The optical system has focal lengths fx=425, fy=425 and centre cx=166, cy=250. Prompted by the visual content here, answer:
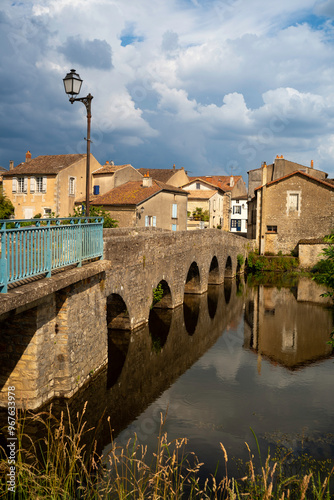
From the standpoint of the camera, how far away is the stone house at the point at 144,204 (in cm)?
2692

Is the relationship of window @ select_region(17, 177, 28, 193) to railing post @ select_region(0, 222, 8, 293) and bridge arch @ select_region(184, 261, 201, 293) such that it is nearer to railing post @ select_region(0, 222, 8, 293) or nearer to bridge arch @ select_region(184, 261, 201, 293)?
bridge arch @ select_region(184, 261, 201, 293)

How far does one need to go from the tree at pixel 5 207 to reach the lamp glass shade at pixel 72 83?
66.1ft

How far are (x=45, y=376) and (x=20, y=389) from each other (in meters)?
0.49

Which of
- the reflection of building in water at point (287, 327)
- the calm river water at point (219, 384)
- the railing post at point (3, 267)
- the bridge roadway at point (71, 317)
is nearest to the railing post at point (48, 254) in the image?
the bridge roadway at point (71, 317)

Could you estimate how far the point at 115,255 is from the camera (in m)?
11.0

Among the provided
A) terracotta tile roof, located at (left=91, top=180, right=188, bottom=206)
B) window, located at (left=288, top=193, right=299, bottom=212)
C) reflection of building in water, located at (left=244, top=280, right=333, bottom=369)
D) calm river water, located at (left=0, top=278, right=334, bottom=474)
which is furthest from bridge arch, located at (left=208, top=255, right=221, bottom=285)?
window, located at (left=288, top=193, right=299, bottom=212)

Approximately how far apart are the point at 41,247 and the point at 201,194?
3572 cm

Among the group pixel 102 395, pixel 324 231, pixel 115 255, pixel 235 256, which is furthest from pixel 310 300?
pixel 102 395

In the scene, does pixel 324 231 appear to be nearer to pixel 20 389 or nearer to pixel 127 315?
pixel 127 315

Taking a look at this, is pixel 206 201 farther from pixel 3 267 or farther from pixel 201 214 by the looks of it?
pixel 3 267

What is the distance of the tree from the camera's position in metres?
28.7

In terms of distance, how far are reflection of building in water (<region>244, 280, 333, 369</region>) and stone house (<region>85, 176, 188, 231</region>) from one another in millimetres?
8757

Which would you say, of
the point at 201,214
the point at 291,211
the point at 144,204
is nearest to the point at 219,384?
the point at 144,204

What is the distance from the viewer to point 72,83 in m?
9.96
